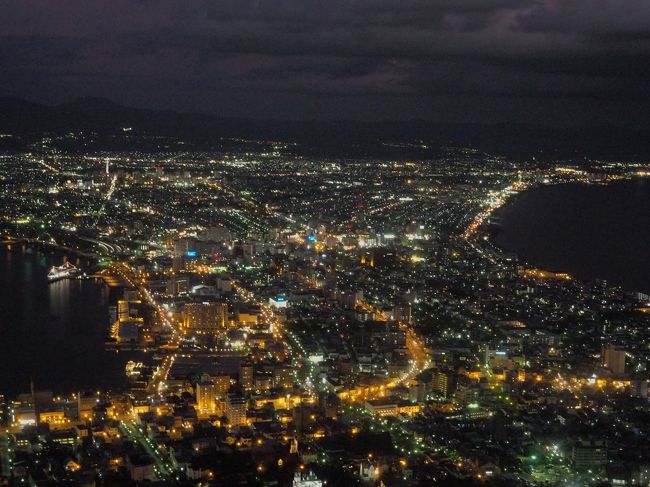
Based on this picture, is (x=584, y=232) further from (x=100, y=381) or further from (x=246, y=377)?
(x=100, y=381)

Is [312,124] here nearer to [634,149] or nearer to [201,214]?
[634,149]

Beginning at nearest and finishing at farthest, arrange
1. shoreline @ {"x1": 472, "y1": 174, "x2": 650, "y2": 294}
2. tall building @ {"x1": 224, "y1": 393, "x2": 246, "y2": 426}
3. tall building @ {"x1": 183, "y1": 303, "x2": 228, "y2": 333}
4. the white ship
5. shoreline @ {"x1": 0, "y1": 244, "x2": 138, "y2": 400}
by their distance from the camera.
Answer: tall building @ {"x1": 224, "y1": 393, "x2": 246, "y2": 426}, shoreline @ {"x1": 0, "y1": 244, "x2": 138, "y2": 400}, tall building @ {"x1": 183, "y1": 303, "x2": 228, "y2": 333}, the white ship, shoreline @ {"x1": 472, "y1": 174, "x2": 650, "y2": 294}

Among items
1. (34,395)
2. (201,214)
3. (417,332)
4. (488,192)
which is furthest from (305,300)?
(488,192)

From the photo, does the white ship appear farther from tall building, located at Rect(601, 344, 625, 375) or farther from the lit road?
tall building, located at Rect(601, 344, 625, 375)

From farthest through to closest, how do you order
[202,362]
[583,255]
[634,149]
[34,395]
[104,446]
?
[634,149] < [583,255] < [202,362] < [34,395] < [104,446]

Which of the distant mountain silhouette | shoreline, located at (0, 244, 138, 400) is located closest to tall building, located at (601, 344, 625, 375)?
shoreline, located at (0, 244, 138, 400)
